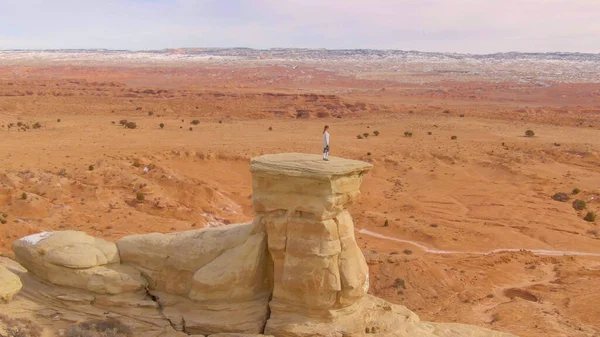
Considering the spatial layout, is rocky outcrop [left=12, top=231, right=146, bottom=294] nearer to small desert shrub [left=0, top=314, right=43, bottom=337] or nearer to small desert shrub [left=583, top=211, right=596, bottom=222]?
small desert shrub [left=0, top=314, right=43, bottom=337]

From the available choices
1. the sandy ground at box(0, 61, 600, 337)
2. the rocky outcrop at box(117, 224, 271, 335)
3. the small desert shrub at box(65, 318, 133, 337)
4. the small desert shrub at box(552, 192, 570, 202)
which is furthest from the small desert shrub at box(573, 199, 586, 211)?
the small desert shrub at box(65, 318, 133, 337)

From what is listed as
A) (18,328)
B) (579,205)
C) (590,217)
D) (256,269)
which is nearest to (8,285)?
(18,328)

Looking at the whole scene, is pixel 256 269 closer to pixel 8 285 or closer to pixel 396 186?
pixel 8 285

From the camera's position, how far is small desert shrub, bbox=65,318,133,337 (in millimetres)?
10422

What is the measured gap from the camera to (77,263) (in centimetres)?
1177

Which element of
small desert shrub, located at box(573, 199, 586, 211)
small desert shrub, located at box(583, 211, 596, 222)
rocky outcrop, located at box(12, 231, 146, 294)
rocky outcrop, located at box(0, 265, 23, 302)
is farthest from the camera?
small desert shrub, located at box(573, 199, 586, 211)

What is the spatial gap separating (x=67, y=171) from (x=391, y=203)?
17342 millimetres

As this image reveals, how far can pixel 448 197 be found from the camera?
3144 cm

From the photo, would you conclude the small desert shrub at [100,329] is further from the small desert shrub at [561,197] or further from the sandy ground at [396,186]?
the small desert shrub at [561,197]

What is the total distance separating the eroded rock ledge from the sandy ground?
6.77 meters

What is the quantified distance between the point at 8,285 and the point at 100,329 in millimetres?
2454

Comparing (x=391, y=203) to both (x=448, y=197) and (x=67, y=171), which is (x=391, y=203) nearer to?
(x=448, y=197)

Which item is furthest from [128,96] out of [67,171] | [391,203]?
[391,203]

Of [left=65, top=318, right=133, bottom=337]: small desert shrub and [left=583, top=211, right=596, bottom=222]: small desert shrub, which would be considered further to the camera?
[left=583, top=211, right=596, bottom=222]: small desert shrub
